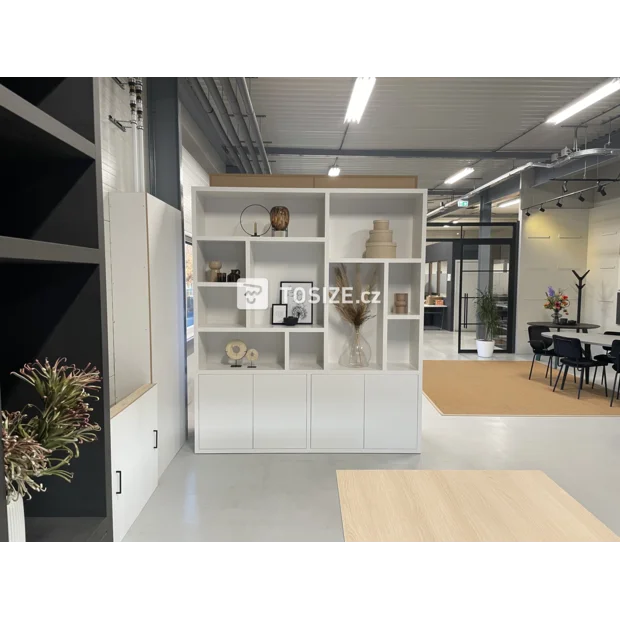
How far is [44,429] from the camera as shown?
1.12 metres

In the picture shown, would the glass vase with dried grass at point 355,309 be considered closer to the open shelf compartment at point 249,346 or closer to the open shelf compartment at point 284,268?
the open shelf compartment at point 284,268

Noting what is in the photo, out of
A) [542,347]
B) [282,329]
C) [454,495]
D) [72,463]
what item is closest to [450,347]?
[542,347]

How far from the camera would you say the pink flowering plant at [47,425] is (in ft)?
3.34

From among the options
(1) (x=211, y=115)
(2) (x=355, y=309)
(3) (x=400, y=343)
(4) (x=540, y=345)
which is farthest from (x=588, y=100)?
(1) (x=211, y=115)

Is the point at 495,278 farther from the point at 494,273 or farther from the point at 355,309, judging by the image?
the point at 355,309

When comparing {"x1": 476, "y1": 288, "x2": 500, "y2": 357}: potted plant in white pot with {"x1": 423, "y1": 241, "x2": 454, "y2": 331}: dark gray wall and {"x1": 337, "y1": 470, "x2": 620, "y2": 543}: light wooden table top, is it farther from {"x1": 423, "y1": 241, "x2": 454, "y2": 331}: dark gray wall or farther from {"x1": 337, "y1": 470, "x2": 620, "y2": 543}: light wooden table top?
{"x1": 337, "y1": 470, "x2": 620, "y2": 543}: light wooden table top

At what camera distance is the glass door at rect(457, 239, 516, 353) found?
984 centimetres

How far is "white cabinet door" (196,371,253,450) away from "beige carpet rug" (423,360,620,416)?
274 cm

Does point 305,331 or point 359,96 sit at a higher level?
point 359,96

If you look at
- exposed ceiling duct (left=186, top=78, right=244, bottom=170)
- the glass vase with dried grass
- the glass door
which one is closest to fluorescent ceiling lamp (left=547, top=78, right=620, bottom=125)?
the glass vase with dried grass

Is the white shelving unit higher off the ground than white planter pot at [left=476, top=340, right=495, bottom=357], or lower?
higher

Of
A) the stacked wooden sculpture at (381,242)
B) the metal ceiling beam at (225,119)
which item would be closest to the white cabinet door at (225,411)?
the stacked wooden sculpture at (381,242)

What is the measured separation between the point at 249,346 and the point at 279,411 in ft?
2.56
